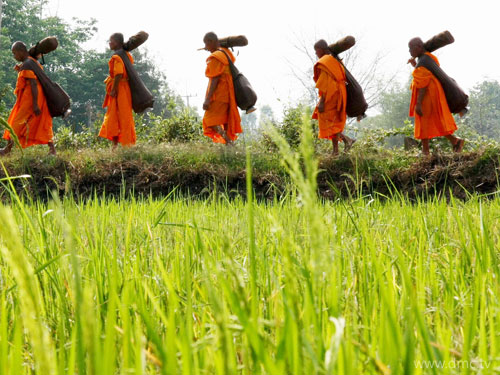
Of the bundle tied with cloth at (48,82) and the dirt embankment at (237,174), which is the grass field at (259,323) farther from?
the bundle tied with cloth at (48,82)

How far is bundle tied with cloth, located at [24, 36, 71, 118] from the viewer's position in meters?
7.91

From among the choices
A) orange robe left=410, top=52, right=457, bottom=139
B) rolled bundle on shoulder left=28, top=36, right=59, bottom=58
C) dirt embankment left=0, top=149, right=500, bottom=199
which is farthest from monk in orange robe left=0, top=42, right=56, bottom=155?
orange robe left=410, top=52, right=457, bottom=139

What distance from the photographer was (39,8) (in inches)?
1558

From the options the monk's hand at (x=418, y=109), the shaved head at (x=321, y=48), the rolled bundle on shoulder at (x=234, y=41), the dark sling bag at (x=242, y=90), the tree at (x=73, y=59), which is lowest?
the monk's hand at (x=418, y=109)

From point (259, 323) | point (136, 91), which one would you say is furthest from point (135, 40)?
point (259, 323)

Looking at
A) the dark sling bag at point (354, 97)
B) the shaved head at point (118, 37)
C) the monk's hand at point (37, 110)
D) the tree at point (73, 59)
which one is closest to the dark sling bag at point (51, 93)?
the monk's hand at point (37, 110)

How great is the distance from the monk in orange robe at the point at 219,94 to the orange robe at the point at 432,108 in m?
2.96

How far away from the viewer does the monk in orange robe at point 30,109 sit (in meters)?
7.69

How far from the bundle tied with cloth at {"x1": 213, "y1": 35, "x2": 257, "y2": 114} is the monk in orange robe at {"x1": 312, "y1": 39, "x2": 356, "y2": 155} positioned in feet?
3.72

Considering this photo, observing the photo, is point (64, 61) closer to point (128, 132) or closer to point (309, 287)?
point (128, 132)

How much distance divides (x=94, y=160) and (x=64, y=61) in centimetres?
3685

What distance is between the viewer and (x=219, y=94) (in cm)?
839

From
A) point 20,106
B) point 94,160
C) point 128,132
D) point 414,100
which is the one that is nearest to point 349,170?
point 414,100

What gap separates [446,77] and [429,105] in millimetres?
518
